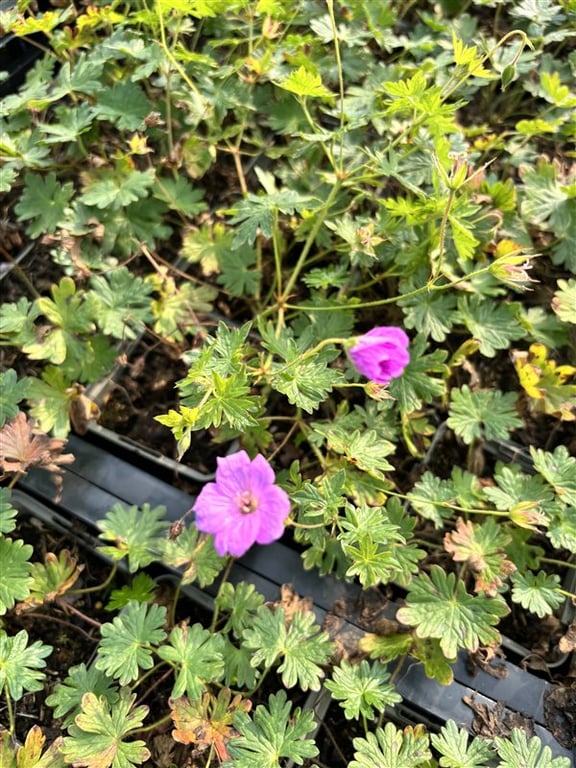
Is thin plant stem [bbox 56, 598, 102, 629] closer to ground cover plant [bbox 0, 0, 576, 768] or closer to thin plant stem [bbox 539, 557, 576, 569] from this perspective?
ground cover plant [bbox 0, 0, 576, 768]

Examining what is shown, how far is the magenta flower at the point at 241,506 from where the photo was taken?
1.04 metres

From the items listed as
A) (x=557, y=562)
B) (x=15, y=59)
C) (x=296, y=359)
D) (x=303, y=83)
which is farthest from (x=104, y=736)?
(x=15, y=59)

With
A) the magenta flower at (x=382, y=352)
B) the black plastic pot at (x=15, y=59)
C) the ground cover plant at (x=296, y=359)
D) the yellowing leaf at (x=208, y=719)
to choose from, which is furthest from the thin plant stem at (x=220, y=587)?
the black plastic pot at (x=15, y=59)

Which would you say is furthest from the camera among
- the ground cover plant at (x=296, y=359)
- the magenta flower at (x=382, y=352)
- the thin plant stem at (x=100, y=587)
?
the thin plant stem at (x=100, y=587)

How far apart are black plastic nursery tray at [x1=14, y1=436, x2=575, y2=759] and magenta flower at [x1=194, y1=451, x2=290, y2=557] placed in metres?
0.29

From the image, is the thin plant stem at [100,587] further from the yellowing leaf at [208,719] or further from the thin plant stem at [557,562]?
the thin plant stem at [557,562]

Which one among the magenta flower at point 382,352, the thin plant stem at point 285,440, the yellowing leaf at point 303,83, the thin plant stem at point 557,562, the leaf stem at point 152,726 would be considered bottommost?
the thin plant stem at point 557,562

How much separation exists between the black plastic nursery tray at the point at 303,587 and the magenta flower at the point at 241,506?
0.29 m

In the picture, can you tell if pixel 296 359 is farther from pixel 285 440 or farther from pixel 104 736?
pixel 104 736

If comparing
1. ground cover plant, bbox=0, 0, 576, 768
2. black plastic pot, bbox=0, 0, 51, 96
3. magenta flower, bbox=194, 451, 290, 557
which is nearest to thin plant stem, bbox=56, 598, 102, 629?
ground cover plant, bbox=0, 0, 576, 768

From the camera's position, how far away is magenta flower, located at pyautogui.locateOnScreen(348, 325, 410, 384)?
102 centimetres

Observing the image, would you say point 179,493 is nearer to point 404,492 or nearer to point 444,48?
point 404,492

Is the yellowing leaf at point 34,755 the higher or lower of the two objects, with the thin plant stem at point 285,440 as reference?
lower

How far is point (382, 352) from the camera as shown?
3.38ft
